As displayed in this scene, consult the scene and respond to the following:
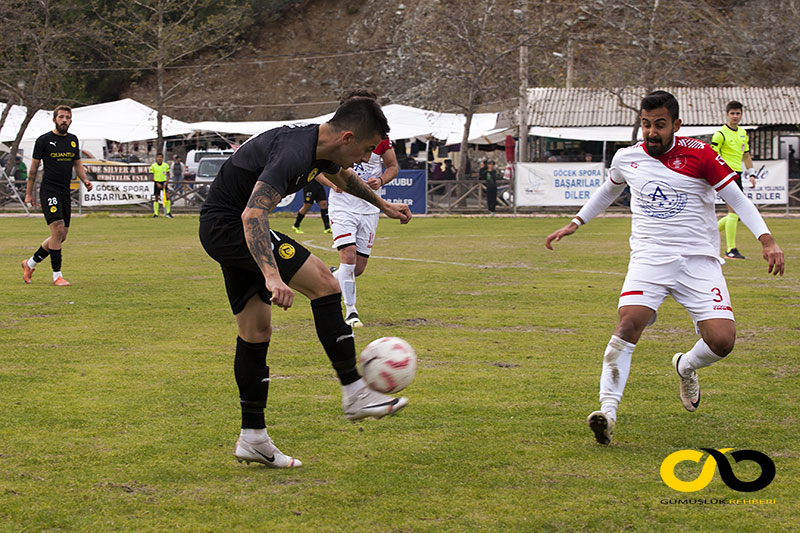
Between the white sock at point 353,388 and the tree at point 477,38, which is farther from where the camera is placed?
the tree at point 477,38

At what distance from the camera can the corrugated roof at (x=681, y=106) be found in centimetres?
3969

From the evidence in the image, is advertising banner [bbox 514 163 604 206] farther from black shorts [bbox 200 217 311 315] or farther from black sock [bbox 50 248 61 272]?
black shorts [bbox 200 217 311 315]

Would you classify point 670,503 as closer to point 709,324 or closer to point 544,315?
point 709,324

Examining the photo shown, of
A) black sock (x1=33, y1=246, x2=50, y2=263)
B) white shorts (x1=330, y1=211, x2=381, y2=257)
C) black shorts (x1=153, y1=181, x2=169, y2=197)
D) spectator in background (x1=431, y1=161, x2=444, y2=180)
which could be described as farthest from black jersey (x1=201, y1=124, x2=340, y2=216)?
spectator in background (x1=431, y1=161, x2=444, y2=180)

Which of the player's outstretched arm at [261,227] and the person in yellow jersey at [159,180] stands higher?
the person in yellow jersey at [159,180]

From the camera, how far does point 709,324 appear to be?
17.7 feet

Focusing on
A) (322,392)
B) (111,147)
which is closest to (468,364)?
(322,392)

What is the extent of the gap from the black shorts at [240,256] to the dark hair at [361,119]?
0.61 m

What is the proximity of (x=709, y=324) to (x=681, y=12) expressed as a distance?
1515 inches

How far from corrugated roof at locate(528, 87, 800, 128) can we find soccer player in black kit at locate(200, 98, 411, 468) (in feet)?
118

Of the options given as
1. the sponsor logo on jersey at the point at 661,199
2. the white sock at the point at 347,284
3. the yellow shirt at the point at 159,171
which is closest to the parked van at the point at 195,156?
the yellow shirt at the point at 159,171

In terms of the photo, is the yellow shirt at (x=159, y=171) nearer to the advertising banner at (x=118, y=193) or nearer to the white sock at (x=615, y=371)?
the advertising banner at (x=118, y=193)

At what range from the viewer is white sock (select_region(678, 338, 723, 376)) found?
554 cm

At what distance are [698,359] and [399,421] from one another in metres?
1.78
